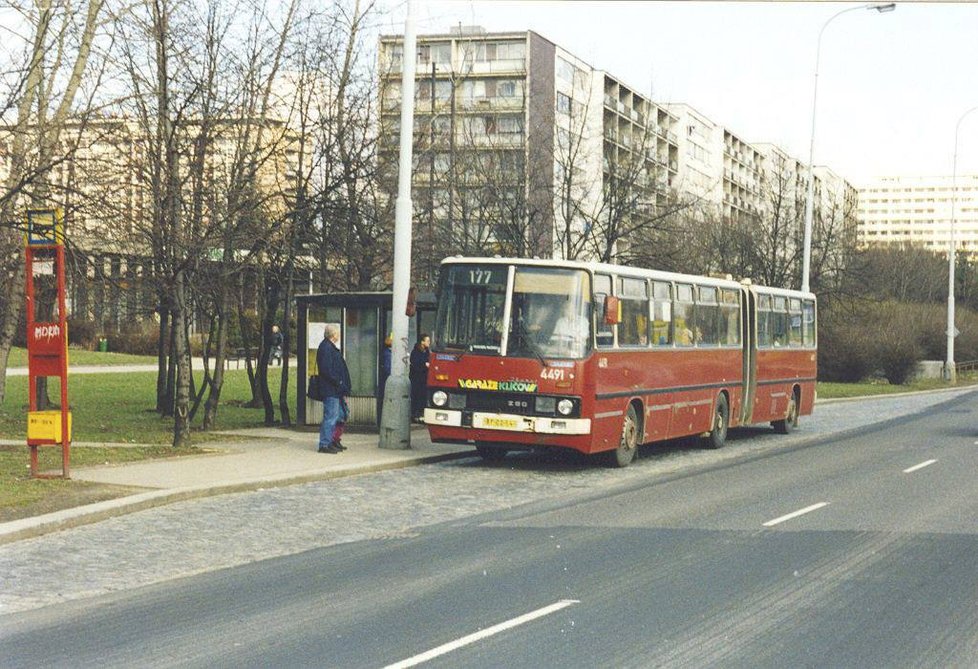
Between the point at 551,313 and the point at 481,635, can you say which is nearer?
the point at 481,635

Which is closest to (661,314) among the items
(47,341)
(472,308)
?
(472,308)

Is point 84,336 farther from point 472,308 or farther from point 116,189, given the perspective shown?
point 116,189

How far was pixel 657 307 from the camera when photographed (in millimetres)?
20672

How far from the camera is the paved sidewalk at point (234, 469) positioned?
12.6 m

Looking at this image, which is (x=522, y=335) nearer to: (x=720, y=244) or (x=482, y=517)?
(x=482, y=517)

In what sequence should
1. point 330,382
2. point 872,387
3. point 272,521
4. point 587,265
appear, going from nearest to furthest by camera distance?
point 272,521
point 587,265
point 330,382
point 872,387

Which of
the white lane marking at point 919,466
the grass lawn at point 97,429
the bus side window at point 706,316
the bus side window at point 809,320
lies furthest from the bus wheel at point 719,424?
the grass lawn at point 97,429

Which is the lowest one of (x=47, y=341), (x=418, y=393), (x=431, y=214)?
(x=418, y=393)

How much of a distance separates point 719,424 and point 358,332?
21.8 ft

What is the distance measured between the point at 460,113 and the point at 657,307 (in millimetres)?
14554

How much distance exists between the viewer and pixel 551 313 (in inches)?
721

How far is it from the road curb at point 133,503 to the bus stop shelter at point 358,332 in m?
4.83

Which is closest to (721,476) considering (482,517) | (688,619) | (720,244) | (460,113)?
(482,517)

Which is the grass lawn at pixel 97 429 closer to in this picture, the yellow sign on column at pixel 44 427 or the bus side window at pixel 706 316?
the yellow sign on column at pixel 44 427
